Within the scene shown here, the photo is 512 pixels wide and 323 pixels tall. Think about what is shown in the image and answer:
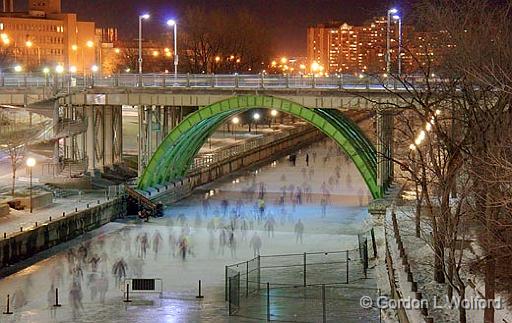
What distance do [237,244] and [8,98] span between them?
18.1 meters

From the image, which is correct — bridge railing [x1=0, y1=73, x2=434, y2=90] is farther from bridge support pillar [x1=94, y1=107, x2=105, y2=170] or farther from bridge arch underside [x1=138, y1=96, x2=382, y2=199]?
bridge support pillar [x1=94, y1=107, x2=105, y2=170]

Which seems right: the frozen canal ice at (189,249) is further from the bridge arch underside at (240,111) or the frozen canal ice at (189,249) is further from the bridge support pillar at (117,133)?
the bridge support pillar at (117,133)

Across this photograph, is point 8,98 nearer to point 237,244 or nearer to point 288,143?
point 237,244

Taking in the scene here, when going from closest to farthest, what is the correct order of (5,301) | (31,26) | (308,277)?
1. (5,301)
2. (308,277)
3. (31,26)

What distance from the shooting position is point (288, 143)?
91.6 meters

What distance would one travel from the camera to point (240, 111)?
53750 millimetres

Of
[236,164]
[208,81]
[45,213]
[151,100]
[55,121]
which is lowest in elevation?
[45,213]

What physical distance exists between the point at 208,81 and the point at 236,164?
20.0m

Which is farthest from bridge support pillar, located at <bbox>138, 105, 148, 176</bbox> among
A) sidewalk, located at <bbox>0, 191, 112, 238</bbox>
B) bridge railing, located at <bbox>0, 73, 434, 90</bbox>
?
sidewalk, located at <bbox>0, 191, 112, 238</bbox>

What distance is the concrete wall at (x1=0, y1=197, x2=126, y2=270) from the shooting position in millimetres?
37531

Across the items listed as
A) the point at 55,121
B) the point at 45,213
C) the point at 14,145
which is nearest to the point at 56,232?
the point at 45,213

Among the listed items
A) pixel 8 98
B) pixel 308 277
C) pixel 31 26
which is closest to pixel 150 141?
pixel 8 98

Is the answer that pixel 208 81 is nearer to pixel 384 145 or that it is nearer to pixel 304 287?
pixel 384 145

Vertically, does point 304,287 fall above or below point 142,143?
below
